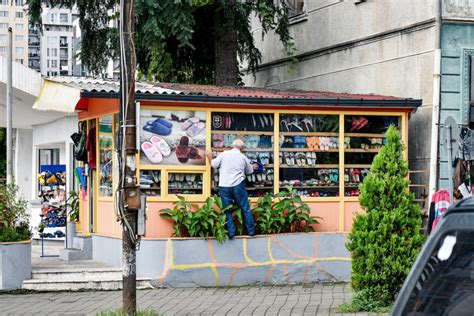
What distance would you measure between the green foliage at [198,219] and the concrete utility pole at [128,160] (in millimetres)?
3863

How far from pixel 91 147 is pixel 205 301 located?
16.0 feet

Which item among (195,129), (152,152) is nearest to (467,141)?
(195,129)

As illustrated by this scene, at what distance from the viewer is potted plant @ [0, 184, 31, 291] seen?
564 inches

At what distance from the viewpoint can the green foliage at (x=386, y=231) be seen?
1114cm

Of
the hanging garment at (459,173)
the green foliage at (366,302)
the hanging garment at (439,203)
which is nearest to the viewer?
the green foliage at (366,302)

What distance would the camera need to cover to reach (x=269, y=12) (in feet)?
68.4

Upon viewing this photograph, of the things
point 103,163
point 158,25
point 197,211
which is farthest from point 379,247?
point 158,25

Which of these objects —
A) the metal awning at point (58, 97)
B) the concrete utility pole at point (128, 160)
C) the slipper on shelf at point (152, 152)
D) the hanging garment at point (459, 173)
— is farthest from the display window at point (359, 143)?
the concrete utility pole at point (128, 160)

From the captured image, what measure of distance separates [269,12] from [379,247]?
34.9ft

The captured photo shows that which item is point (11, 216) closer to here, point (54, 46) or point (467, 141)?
point (467, 141)

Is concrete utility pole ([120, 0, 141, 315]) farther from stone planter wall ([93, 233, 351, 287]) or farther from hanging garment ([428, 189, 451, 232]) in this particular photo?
hanging garment ([428, 189, 451, 232])

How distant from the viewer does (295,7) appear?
2238 centimetres

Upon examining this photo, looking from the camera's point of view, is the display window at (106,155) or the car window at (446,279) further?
the display window at (106,155)

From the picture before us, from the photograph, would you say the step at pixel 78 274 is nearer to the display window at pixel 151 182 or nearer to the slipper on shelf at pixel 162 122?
the display window at pixel 151 182
